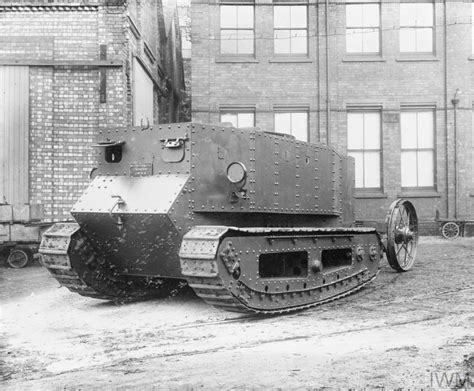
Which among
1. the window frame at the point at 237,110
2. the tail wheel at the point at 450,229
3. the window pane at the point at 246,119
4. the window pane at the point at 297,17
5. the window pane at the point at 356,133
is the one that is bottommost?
the tail wheel at the point at 450,229

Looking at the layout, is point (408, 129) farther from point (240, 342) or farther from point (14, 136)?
point (240, 342)

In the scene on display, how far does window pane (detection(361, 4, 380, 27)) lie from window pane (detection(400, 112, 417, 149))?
250cm

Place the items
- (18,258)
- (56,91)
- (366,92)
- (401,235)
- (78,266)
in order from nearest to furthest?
→ (78,266) → (401,235) → (18,258) → (56,91) → (366,92)

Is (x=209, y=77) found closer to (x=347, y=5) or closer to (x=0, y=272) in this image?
(x=347, y=5)

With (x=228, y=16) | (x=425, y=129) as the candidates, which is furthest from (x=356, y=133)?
(x=228, y=16)

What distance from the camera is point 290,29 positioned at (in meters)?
16.8

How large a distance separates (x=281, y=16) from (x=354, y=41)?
2007mm

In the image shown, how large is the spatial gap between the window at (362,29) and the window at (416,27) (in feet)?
2.20

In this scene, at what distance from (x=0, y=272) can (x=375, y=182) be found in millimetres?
9325

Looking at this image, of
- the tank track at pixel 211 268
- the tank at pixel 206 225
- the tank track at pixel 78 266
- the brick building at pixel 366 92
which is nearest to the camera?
the tank track at pixel 211 268

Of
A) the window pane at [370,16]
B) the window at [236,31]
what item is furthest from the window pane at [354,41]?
the window at [236,31]

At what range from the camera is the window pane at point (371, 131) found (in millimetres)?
16641

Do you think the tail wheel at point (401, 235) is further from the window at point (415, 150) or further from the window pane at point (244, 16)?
the window pane at point (244, 16)

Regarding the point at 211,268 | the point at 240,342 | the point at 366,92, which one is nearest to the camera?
the point at 240,342
